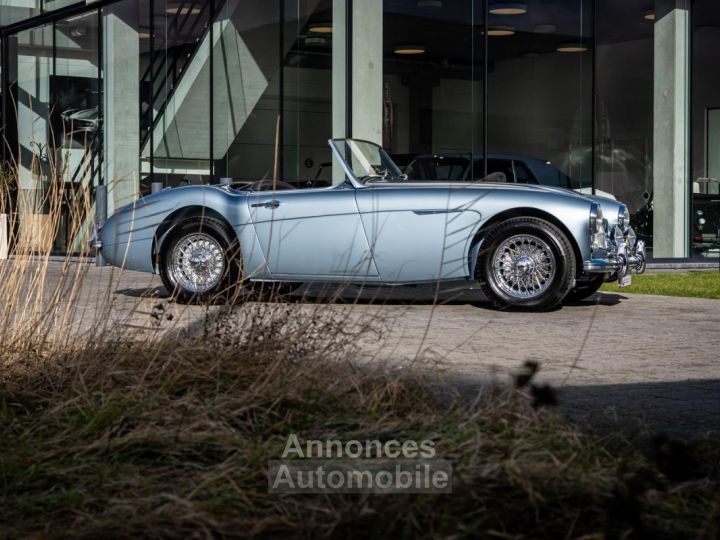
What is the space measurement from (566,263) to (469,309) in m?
1.03

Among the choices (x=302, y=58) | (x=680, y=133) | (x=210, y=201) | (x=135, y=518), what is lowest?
(x=135, y=518)

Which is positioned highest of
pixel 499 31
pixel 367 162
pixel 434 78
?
pixel 499 31

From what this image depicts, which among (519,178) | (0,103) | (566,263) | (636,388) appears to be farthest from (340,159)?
(0,103)

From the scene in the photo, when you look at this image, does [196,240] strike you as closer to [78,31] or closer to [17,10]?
Answer: [78,31]

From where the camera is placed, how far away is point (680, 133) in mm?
17828

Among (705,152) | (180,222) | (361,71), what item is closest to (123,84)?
(361,71)

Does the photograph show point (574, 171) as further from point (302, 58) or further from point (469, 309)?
point (469, 309)

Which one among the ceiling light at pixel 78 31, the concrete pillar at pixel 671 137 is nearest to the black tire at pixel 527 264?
the concrete pillar at pixel 671 137

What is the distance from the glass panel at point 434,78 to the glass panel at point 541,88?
0.86 ft

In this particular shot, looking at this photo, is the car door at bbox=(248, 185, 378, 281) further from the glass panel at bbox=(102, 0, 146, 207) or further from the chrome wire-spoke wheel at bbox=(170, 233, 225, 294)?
the glass panel at bbox=(102, 0, 146, 207)

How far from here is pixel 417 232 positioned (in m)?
9.45

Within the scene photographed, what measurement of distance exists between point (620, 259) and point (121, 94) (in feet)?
46.0

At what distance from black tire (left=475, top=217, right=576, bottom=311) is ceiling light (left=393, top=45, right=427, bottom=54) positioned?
25.7 feet

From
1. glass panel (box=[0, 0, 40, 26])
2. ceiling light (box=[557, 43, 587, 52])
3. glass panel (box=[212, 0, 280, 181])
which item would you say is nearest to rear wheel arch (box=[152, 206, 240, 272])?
glass panel (box=[212, 0, 280, 181])
